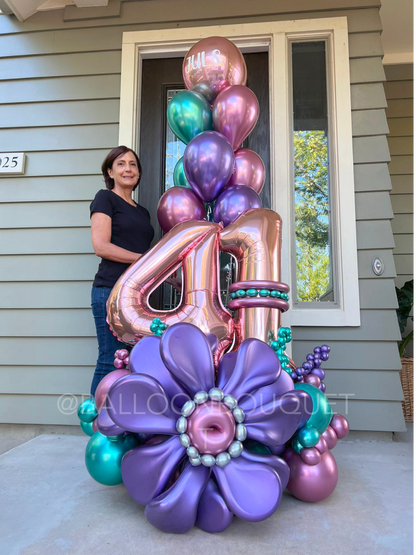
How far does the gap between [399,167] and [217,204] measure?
2225 mm

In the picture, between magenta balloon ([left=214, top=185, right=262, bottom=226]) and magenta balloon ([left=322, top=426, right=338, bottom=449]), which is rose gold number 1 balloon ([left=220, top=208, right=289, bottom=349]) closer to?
magenta balloon ([left=214, top=185, right=262, bottom=226])

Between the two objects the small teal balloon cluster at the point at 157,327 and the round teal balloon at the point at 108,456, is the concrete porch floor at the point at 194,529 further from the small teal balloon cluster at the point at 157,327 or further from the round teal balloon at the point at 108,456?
the small teal balloon cluster at the point at 157,327

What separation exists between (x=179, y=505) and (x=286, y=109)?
189cm

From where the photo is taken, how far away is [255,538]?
898mm

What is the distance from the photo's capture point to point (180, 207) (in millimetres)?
1516

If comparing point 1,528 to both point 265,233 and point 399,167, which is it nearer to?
point 265,233

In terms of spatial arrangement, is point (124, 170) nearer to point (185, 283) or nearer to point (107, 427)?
point (185, 283)

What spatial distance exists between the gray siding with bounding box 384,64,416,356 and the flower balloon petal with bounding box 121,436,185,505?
2.57 metres

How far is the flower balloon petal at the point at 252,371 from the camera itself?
967mm

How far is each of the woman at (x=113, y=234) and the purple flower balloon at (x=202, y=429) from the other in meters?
0.69

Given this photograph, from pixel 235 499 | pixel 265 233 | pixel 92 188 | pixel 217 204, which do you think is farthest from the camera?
pixel 92 188

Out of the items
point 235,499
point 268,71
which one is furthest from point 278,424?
point 268,71

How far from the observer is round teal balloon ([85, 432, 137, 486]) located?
3.46 feet

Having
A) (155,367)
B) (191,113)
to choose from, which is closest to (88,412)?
(155,367)
